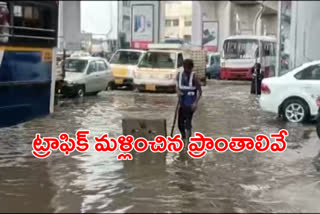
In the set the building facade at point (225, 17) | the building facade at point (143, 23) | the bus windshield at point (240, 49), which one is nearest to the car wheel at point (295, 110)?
the bus windshield at point (240, 49)

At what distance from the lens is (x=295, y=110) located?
14055 millimetres

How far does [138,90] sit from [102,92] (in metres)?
1.53

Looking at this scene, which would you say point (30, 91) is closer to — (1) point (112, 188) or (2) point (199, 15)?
(1) point (112, 188)

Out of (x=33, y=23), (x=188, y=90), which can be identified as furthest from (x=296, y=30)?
(x=188, y=90)

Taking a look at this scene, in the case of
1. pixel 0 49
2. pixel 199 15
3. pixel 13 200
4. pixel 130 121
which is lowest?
pixel 13 200

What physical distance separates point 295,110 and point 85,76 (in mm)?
8754

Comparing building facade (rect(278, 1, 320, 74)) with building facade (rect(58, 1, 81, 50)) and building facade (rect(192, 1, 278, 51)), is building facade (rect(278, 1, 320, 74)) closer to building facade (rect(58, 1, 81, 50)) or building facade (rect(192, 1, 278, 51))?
building facade (rect(58, 1, 81, 50))

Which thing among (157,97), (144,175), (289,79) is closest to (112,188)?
(144,175)

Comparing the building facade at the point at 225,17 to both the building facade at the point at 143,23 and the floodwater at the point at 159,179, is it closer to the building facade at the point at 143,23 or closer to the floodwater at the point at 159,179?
the building facade at the point at 143,23

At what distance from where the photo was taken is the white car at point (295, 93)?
13.7 m

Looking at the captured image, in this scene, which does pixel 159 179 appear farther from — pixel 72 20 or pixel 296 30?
pixel 72 20

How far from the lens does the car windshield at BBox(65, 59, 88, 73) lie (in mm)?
20969

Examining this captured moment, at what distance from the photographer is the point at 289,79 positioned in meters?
14.1

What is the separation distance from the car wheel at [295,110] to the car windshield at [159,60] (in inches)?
382
